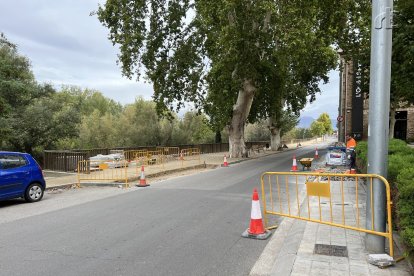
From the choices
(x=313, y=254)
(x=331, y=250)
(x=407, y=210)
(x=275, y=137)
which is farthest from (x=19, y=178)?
(x=275, y=137)

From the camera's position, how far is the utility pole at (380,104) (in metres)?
5.22

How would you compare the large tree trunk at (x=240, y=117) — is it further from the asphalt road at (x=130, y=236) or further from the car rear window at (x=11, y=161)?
the car rear window at (x=11, y=161)

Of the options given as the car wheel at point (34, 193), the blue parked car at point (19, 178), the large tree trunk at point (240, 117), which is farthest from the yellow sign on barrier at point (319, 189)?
the large tree trunk at point (240, 117)

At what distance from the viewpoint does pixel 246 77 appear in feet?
83.0

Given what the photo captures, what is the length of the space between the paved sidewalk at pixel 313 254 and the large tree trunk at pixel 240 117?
20317 millimetres

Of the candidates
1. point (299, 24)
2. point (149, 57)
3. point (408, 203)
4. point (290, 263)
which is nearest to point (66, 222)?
point (290, 263)

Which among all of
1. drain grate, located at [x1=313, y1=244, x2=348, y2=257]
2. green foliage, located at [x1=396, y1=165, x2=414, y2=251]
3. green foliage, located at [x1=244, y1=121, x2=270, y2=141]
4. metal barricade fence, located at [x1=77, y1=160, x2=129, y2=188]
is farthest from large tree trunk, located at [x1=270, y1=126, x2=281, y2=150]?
green foliage, located at [x1=396, y1=165, x2=414, y2=251]

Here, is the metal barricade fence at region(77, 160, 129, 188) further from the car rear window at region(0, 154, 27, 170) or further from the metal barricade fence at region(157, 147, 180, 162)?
the metal barricade fence at region(157, 147, 180, 162)

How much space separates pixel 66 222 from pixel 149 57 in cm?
2156

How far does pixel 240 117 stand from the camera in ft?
93.7

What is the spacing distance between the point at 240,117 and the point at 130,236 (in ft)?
73.7

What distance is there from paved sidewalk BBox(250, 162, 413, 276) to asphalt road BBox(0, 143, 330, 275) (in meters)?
0.29

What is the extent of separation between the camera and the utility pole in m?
5.22

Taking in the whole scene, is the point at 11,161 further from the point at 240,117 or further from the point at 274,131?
the point at 274,131
